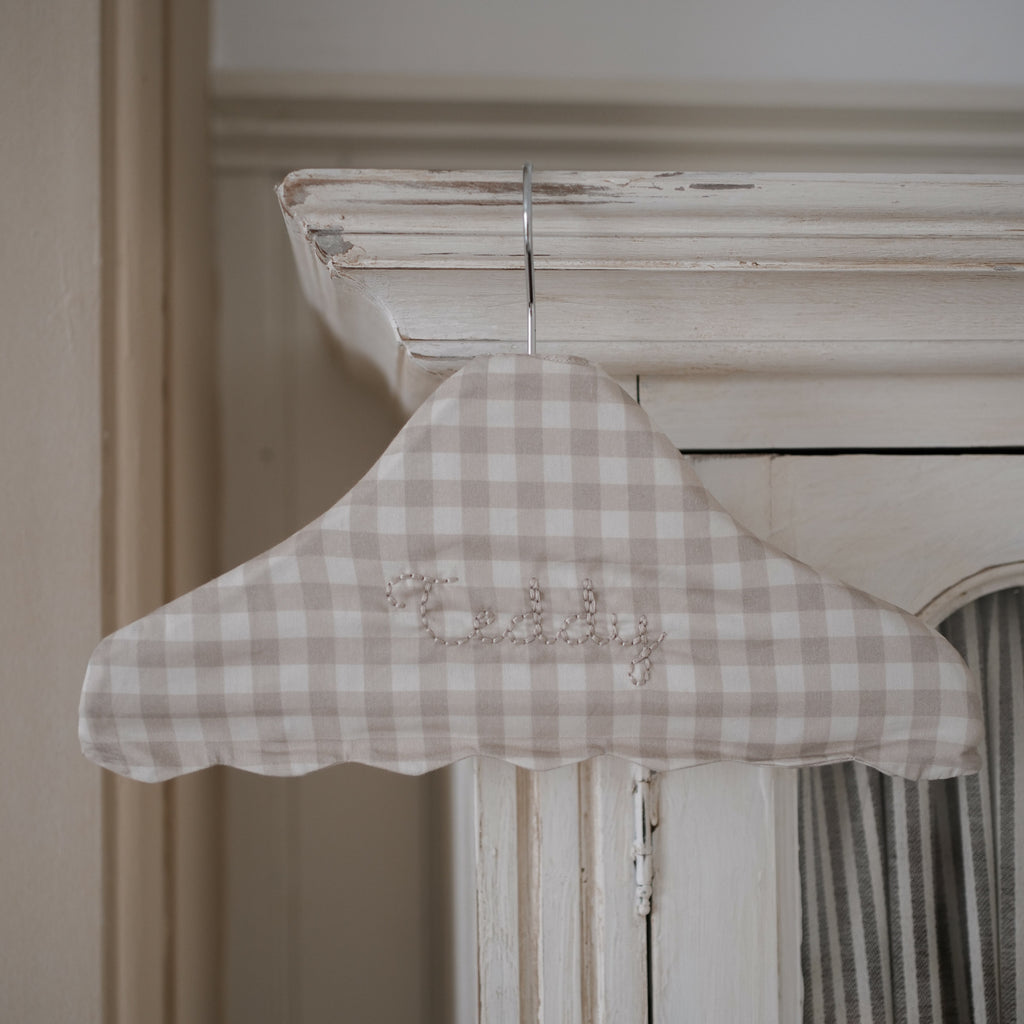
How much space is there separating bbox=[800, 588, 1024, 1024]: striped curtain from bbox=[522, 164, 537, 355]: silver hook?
0.33 metres

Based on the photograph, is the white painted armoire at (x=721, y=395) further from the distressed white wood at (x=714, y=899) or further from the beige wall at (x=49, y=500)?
the beige wall at (x=49, y=500)

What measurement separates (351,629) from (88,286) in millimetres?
384

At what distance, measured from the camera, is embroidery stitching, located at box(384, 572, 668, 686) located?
392mm

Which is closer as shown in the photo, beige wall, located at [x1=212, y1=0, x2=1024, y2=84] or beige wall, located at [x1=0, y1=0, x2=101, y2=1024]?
beige wall, located at [x1=0, y1=0, x2=101, y2=1024]

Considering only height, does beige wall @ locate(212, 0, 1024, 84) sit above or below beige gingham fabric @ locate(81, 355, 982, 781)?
above

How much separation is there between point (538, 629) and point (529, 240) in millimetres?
202

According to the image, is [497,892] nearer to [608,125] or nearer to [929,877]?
[929,877]

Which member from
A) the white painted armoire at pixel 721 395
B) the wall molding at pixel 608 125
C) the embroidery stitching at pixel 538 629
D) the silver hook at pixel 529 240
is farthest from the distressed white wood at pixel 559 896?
the wall molding at pixel 608 125

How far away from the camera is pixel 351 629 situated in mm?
388

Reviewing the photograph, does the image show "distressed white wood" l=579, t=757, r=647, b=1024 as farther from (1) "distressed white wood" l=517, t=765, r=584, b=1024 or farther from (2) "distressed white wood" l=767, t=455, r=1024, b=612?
(2) "distressed white wood" l=767, t=455, r=1024, b=612

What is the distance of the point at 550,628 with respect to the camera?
0.40 m

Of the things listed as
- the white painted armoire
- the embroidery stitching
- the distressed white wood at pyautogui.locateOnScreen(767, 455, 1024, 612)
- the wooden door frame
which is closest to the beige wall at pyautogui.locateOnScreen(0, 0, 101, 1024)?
the wooden door frame

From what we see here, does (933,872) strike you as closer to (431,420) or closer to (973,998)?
(973,998)

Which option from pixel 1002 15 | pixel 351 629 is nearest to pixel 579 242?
pixel 351 629
